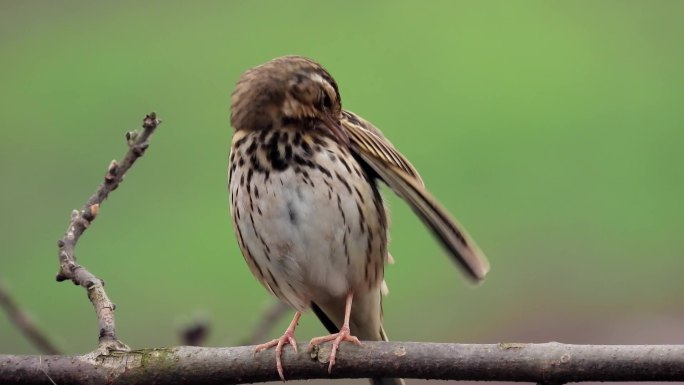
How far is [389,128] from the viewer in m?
13.2

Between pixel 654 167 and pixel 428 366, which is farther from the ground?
pixel 654 167

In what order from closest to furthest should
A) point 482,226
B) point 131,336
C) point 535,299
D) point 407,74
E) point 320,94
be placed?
1. point 320,94
2. point 131,336
3. point 535,299
4. point 482,226
5. point 407,74

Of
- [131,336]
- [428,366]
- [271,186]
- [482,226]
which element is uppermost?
[482,226]

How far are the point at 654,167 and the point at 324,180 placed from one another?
8.77m

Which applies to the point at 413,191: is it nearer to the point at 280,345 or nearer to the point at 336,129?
the point at 336,129

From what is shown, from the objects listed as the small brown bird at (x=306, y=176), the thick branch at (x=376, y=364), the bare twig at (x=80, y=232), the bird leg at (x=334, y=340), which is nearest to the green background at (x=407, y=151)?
the small brown bird at (x=306, y=176)

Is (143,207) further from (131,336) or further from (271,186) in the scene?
(271,186)

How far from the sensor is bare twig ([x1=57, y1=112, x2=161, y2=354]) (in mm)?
4609

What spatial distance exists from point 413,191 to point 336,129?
393 millimetres

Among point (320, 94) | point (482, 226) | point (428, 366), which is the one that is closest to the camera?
point (428, 366)

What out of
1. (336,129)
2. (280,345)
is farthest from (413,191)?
(280,345)

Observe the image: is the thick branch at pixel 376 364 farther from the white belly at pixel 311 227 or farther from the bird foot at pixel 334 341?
the white belly at pixel 311 227

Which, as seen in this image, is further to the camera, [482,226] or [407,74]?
[407,74]

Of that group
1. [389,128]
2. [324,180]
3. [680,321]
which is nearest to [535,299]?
[680,321]
